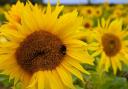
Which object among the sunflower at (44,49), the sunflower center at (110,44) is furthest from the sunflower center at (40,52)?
the sunflower center at (110,44)

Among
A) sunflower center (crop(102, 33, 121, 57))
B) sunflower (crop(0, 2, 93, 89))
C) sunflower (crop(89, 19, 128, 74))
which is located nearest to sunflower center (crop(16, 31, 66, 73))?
sunflower (crop(0, 2, 93, 89))

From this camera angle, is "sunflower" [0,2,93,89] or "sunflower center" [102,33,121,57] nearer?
"sunflower" [0,2,93,89]

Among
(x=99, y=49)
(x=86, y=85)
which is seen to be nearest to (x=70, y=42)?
(x=86, y=85)

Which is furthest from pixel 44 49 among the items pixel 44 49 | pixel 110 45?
pixel 110 45

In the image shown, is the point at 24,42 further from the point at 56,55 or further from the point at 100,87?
the point at 100,87

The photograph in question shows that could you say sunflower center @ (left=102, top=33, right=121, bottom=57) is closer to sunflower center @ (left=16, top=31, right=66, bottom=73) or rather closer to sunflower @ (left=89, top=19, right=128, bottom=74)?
sunflower @ (left=89, top=19, right=128, bottom=74)

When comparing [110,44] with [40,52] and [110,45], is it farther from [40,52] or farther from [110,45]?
[40,52]
